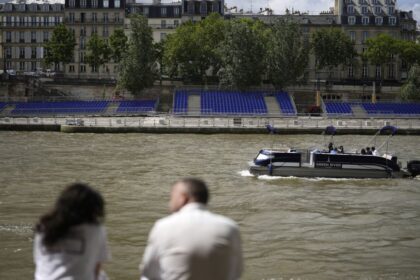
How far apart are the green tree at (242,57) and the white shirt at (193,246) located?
72.8 metres

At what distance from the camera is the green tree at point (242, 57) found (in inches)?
3135

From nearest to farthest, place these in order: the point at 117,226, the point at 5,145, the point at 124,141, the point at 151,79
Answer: the point at 117,226, the point at 5,145, the point at 124,141, the point at 151,79

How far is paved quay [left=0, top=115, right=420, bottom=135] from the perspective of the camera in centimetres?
6106

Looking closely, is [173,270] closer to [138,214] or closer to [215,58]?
[138,214]

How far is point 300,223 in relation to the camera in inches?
915

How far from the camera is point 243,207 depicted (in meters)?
26.4

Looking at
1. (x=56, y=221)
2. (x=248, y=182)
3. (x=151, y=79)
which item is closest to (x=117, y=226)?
(x=248, y=182)

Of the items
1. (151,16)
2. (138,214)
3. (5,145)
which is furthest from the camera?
(151,16)

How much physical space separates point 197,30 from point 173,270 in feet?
267

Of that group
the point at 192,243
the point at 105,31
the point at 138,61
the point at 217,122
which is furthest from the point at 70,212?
the point at 105,31

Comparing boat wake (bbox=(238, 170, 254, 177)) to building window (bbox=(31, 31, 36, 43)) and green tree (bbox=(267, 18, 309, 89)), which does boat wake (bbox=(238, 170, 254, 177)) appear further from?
building window (bbox=(31, 31, 36, 43))

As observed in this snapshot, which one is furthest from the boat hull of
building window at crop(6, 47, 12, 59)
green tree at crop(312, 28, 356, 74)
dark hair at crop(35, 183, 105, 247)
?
building window at crop(6, 47, 12, 59)

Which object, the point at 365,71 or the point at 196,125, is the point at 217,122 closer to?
the point at 196,125

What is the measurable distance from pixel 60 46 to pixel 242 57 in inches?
977
